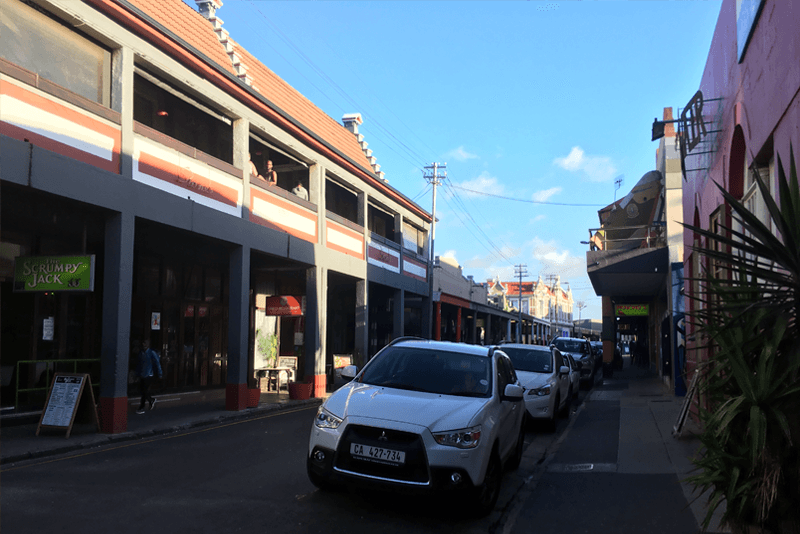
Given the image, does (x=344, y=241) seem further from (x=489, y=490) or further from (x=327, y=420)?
(x=489, y=490)

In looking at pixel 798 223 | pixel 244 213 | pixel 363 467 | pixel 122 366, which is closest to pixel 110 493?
pixel 363 467

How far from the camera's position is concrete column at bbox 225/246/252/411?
16.1 metres

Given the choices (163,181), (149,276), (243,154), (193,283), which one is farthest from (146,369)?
(243,154)

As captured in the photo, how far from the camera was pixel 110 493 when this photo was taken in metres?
7.07

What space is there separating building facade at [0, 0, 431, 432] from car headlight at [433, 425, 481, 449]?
7.97 m

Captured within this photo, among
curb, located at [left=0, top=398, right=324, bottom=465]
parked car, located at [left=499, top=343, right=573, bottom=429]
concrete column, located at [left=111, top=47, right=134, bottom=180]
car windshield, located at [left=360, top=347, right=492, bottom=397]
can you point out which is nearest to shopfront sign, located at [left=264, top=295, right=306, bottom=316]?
curb, located at [left=0, top=398, right=324, bottom=465]

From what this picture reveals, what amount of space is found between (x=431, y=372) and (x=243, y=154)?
35.3 ft

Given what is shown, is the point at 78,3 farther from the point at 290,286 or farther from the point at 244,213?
the point at 290,286

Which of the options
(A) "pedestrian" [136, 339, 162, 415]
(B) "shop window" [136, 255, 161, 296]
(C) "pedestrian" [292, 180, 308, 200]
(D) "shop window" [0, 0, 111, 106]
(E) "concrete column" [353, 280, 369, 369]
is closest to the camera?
(D) "shop window" [0, 0, 111, 106]

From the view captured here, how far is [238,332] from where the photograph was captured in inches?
645

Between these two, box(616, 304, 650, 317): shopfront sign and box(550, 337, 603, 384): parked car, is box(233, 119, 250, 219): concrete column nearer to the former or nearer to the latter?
box(550, 337, 603, 384): parked car

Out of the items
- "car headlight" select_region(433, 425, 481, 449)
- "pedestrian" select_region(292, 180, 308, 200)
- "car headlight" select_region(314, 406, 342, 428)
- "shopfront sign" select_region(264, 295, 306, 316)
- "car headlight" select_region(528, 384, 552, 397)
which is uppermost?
"pedestrian" select_region(292, 180, 308, 200)

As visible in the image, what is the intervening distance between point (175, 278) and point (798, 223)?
16386 mm

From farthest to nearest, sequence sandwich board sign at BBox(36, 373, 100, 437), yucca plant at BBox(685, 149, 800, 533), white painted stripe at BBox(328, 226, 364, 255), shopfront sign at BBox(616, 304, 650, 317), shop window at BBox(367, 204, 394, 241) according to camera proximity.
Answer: shopfront sign at BBox(616, 304, 650, 317), shop window at BBox(367, 204, 394, 241), white painted stripe at BBox(328, 226, 364, 255), sandwich board sign at BBox(36, 373, 100, 437), yucca plant at BBox(685, 149, 800, 533)
